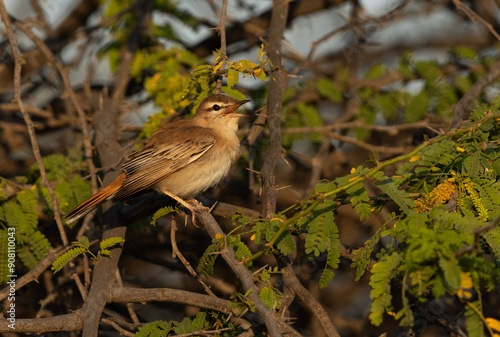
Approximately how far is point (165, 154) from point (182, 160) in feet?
0.60

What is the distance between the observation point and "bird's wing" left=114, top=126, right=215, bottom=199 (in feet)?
17.1

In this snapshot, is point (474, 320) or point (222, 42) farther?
point (222, 42)

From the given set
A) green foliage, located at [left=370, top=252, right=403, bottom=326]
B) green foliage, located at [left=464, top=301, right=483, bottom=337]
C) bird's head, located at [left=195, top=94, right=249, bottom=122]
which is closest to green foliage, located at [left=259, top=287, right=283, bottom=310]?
green foliage, located at [left=370, top=252, right=403, bottom=326]

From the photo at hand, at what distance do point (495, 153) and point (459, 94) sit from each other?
362cm

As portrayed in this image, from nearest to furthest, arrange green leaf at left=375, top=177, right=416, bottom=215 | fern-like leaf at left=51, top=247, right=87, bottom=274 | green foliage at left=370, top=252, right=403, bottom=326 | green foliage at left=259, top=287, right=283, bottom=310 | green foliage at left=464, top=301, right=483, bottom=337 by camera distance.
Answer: green foliage at left=464, top=301, right=483, bottom=337 < green foliage at left=370, top=252, right=403, bottom=326 < green leaf at left=375, top=177, right=416, bottom=215 < green foliage at left=259, top=287, right=283, bottom=310 < fern-like leaf at left=51, top=247, right=87, bottom=274

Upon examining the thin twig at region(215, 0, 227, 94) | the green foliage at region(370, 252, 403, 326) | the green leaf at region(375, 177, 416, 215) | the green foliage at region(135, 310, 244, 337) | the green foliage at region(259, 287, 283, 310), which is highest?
the thin twig at region(215, 0, 227, 94)

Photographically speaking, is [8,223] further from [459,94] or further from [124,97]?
[459,94]

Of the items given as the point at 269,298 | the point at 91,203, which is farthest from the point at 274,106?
the point at 269,298

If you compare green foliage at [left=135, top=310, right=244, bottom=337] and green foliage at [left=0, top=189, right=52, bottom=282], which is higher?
green foliage at [left=0, top=189, right=52, bottom=282]

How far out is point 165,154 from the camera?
548 cm

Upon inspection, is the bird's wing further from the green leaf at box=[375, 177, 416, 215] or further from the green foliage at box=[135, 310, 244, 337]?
the green leaf at box=[375, 177, 416, 215]

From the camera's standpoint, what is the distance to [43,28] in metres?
8.09

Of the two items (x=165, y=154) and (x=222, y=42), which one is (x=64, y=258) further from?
(x=222, y=42)

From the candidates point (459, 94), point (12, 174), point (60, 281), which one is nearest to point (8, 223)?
point (60, 281)
